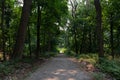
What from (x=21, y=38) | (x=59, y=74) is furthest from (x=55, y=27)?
(x=59, y=74)

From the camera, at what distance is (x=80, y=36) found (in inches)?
1535

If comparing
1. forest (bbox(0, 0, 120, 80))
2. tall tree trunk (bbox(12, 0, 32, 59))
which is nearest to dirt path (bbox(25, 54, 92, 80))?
forest (bbox(0, 0, 120, 80))

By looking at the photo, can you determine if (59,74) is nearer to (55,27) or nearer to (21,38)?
(21,38)

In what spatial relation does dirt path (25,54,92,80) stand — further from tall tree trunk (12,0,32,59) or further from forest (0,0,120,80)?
tall tree trunk (12,0,32,59)

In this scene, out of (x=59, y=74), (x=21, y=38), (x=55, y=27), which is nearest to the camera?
(x=59, y=74)

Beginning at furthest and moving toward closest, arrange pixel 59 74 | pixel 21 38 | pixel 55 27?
pixel 55 27 → pixel 21 38 → pixel 59 74

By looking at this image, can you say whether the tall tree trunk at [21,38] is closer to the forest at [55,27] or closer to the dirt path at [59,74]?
the forest at [55,27]

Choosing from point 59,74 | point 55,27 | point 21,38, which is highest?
point 55,27

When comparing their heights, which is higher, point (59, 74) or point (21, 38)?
point (21, 38)

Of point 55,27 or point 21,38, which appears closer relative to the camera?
point 21,38

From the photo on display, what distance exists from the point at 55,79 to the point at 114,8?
59.3ft

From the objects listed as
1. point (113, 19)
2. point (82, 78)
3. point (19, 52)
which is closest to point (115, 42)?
point (113, 19)

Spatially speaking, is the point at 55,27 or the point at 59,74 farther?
the point at 55,27

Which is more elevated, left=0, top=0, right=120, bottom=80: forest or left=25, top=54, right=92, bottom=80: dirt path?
left=0, top=0, right=120, bottom=80: forest
